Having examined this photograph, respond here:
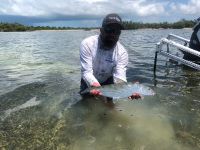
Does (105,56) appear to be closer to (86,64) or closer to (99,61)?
(99,61)

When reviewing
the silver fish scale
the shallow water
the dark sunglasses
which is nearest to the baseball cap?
the dark sunglasses

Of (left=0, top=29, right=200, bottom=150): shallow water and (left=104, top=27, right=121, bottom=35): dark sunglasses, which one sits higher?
(left=104, top=27, right=121, bottom=35): dark sunglasses

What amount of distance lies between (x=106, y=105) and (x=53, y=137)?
1.91 meters

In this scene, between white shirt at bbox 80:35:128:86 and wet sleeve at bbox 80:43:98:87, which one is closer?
wet sleeve at bbox 80:43:98:87

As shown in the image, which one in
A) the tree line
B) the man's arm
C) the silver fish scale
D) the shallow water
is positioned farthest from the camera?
the tree line

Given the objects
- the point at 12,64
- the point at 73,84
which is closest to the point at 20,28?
the point at 12,64

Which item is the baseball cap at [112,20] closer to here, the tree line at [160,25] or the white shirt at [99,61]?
the white shirt at [99,61]

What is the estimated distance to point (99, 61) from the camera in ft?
28.4

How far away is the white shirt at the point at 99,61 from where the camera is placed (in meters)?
8.38

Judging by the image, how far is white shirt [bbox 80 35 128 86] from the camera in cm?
838

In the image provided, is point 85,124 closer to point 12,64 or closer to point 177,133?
point 177,133

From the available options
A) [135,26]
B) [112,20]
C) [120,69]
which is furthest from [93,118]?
[135,26]

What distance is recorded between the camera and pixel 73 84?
14.3 m

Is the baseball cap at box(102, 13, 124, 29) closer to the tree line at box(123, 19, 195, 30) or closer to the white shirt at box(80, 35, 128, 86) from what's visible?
the white shirt at box(80, 35, 128, 86)
